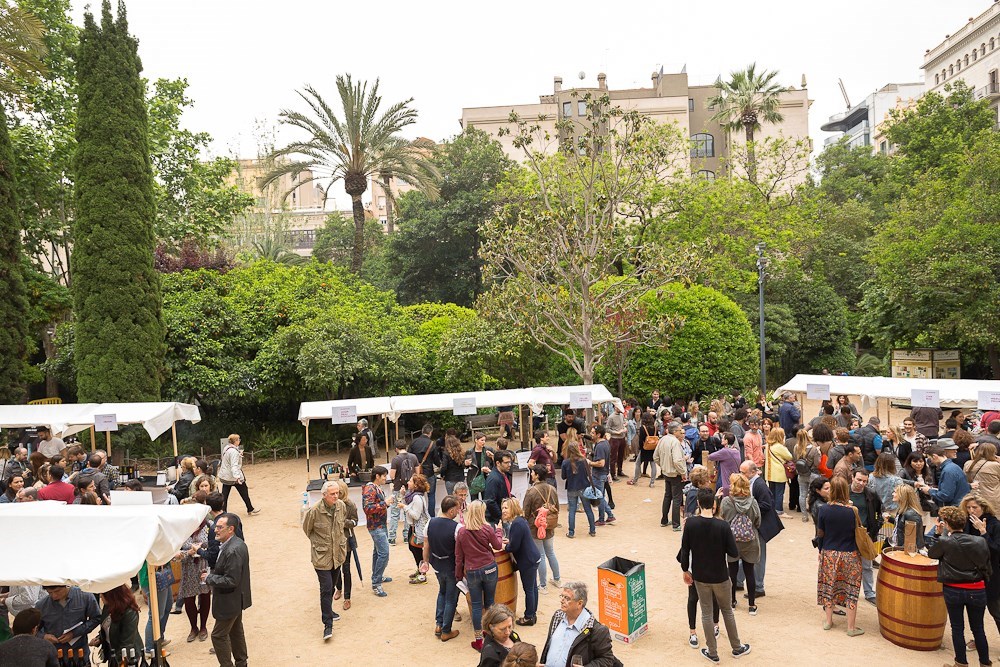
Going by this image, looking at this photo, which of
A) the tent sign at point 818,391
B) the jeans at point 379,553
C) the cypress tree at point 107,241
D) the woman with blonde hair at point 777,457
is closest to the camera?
the jeans at point 379,553

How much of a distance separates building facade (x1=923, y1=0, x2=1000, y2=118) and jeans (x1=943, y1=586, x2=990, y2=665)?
63.2 m

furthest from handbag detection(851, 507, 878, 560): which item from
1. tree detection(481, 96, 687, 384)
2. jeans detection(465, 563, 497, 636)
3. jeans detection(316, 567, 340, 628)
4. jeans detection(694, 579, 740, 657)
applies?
tree detection(481, 96, 687, 384)

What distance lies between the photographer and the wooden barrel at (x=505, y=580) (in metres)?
7.91

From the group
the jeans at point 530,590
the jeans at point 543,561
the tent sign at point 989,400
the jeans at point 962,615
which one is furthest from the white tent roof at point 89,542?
the tent sign at point 989,400

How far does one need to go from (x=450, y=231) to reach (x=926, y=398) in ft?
96.6

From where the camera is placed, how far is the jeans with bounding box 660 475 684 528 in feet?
38.5

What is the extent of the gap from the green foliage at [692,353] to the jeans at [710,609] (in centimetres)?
1642

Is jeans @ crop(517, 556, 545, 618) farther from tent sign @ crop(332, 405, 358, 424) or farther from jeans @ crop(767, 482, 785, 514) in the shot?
tent sign @ crop(332, 405, 358, 424)

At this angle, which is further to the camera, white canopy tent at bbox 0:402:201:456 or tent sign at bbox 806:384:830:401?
tent sign at bbox 806:384:830:401

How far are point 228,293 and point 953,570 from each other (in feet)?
69.7

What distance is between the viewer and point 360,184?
28.8m

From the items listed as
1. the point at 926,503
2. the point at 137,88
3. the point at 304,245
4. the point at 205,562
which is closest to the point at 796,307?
the point at 926,503

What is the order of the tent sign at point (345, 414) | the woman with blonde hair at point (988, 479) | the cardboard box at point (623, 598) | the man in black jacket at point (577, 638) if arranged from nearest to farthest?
1. the man in black jacket at point (577, 638)
2. the cardboard box at point (623, 598)
3. the woman with blonde hair at point (988, 479)
4. the tent sign at point (345, 414)

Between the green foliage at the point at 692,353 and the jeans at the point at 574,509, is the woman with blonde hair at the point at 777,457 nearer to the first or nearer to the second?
the jeans at the point at 574,509
